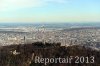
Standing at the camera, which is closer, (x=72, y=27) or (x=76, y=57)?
(x=76, y=57)

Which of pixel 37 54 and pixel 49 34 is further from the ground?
pixel 37 54

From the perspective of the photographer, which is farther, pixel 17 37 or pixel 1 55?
pixel 17 37

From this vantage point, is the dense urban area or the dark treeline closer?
the dark treeline

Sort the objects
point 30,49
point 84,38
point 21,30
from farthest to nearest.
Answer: point 21,30 → point 84,38 → point 30,49

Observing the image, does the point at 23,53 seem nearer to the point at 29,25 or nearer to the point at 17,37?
the point at 17,37

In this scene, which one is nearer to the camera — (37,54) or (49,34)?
(37,54)

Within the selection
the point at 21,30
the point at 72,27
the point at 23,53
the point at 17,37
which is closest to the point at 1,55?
the point at 23,53

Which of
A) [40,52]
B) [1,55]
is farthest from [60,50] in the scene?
[1,55]

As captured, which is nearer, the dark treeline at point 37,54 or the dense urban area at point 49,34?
the dark treeline at point 37,54

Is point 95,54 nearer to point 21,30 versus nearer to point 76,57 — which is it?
point 76,57

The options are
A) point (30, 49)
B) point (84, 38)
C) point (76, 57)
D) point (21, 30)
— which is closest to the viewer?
point (76, 57)
